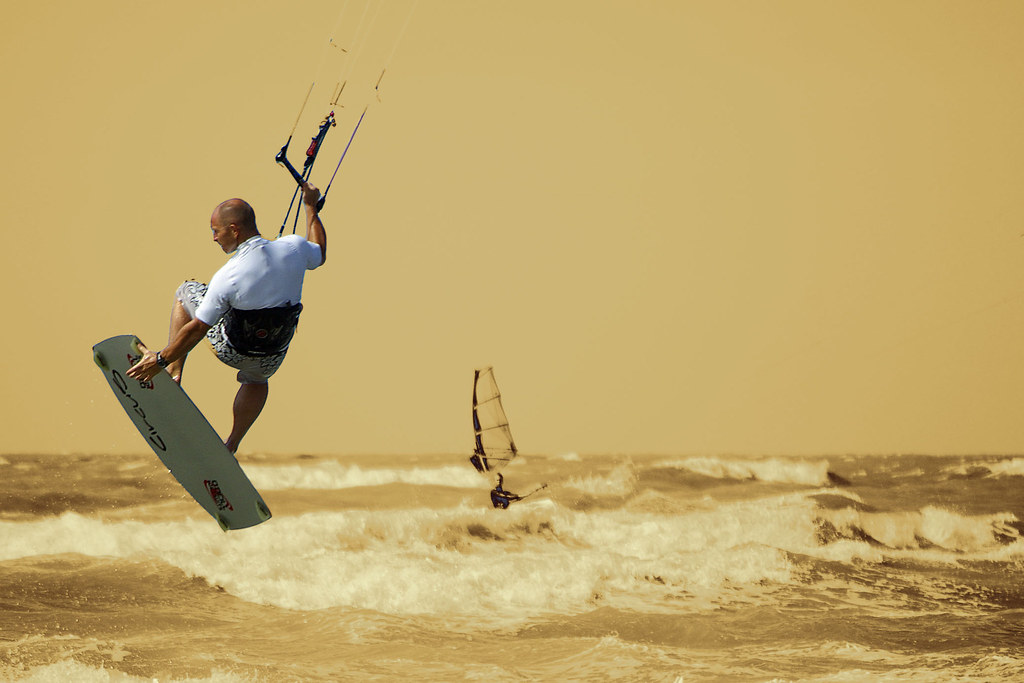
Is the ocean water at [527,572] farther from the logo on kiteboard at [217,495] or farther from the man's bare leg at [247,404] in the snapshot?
the man's bare leg at [247,404]

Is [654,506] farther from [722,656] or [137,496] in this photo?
[137,496]

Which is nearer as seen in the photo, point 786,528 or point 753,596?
point 753,596

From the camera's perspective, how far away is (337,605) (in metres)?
21.4

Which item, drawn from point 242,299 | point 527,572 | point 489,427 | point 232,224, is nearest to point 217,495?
point 242,299

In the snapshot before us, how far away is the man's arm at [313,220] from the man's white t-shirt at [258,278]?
18 cm

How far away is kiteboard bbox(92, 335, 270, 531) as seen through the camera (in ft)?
16.1

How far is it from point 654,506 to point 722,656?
8.79 meters

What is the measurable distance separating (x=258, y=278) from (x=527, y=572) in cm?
1898

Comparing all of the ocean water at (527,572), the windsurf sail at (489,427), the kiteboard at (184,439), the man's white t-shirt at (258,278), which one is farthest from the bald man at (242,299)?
the ocean water at (527,572)

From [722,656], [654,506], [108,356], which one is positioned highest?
[108,356]

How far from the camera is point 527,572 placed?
22594 mm

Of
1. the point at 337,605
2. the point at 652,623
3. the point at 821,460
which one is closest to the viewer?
the point at 652,623

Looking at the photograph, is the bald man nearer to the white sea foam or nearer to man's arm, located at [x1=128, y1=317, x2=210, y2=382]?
man's arm, located at [x1=128, y1=317, x2=210, y2=382]

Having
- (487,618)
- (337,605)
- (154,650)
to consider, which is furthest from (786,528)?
(154,650)
